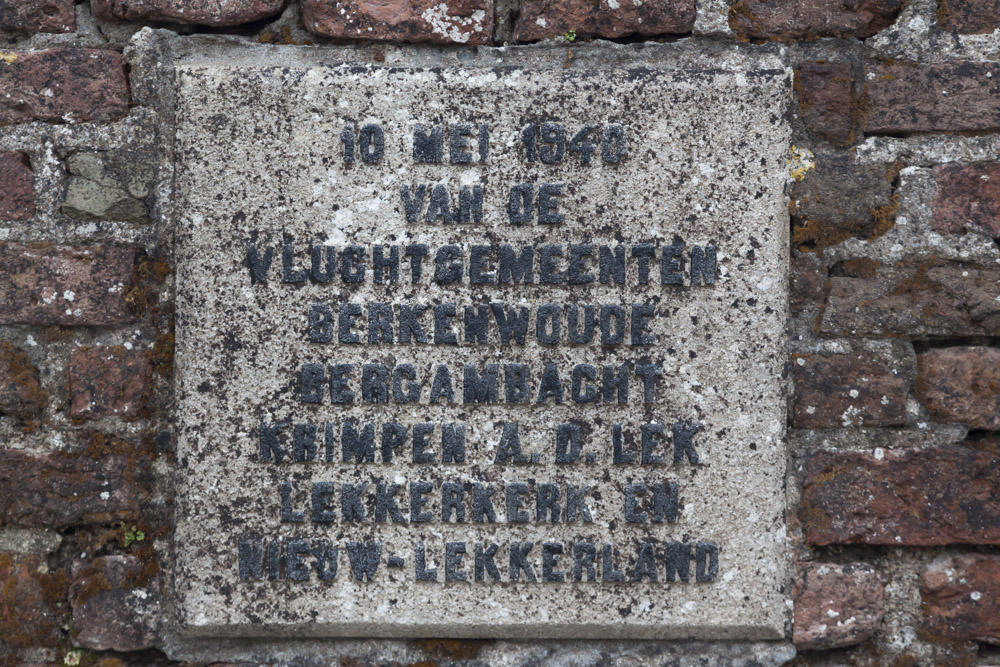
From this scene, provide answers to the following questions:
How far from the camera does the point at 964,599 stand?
4.14 ft

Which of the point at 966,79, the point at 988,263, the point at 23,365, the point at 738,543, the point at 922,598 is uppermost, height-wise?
the point at 966,79

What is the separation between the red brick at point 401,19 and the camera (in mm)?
1255

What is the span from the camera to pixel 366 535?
1.22 m

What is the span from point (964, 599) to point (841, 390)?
39 centimetres

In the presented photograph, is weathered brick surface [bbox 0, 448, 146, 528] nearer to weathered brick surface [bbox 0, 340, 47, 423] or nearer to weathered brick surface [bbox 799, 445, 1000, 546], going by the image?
weathered brick surface [bbox 0, 340, 47, 423]

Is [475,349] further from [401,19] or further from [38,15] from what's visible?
[38,15]

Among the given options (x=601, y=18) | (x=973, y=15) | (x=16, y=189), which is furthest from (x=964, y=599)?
(x=16, y=189)

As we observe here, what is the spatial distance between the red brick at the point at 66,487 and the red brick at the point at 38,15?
686 millimetres

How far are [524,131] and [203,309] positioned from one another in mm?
570

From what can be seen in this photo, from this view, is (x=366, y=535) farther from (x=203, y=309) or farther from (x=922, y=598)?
(x=922, y=598)

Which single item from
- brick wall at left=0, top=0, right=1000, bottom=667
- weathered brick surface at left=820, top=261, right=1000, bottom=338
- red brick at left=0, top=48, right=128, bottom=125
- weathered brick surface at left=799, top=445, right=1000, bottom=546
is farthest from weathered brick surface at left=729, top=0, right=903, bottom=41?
red brick at left=0, top=48, right=128, bottom=125

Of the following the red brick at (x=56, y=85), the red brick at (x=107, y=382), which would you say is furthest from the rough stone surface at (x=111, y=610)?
the red brick at (x=56, y=85)

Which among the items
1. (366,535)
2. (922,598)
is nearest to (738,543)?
(922,598)

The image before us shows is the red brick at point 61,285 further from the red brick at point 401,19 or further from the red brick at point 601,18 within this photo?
the red brick at point 601,18
